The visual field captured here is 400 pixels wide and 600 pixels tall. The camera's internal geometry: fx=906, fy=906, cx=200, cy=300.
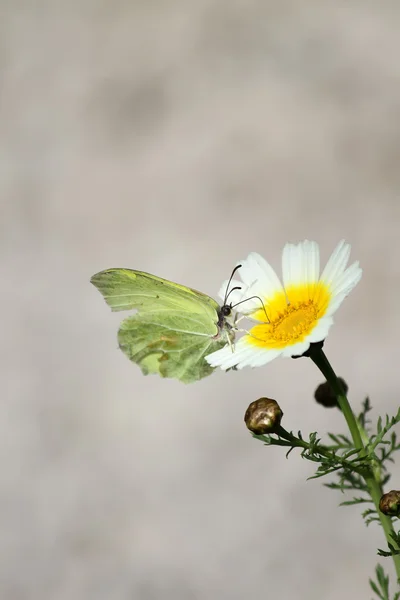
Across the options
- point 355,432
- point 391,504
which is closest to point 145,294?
point 355,432

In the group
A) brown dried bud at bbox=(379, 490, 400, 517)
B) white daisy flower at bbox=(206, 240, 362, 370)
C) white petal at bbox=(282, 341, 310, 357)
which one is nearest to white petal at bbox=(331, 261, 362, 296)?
white daisy flower at bbox=(206, 240, 362, 370)

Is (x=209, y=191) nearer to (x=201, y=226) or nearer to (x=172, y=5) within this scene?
(x=201, y=226)

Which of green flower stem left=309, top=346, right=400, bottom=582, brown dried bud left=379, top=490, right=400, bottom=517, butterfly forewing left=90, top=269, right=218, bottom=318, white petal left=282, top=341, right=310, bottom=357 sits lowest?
brown dried bud left=379, top=490, right=400, bottom=517

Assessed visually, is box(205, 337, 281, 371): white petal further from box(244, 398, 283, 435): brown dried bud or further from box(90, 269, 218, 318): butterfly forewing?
box(90, 269, 218, 318): butterfly forewing

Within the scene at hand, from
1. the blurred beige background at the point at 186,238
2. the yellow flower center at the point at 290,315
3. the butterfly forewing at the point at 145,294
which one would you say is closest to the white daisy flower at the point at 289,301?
the yellow flower center at the point at 290,315

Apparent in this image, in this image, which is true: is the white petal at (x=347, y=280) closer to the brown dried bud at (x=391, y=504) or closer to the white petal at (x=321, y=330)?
the white petal at (x=321, y=330)

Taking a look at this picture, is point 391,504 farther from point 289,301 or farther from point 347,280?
point 289,301
